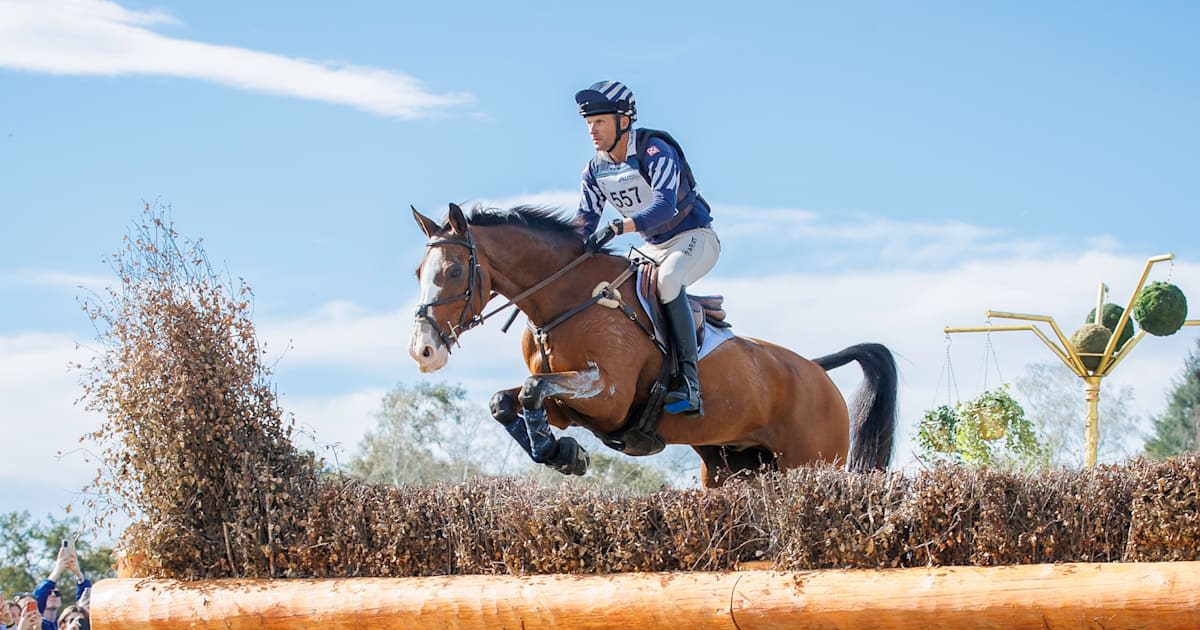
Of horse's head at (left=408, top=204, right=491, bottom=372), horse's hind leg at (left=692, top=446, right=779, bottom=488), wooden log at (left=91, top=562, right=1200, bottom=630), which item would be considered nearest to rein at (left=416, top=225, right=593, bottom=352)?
horse's head at (left=408, top=204, right=491, bottom=372)

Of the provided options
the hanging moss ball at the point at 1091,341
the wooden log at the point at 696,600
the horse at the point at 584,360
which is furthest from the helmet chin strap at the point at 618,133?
the hanging moss ball at the point at 1091,341

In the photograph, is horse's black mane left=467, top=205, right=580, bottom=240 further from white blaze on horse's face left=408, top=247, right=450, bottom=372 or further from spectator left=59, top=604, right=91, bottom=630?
spectator left=59, top=604, right=91, bottom=630

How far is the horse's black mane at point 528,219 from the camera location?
24.4 ft

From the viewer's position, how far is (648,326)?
291 inches

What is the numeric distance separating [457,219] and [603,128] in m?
0.99

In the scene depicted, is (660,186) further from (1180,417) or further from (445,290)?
(1180,417)

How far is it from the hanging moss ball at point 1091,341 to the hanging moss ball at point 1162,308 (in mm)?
339

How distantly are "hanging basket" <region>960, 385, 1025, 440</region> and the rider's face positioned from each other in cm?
428

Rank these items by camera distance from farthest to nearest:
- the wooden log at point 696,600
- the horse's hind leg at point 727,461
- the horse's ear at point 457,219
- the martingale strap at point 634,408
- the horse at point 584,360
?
the horse's hind leg at point 727,461 < the martingale strap at point 634,408 < the horse's ear at point 457,219 < the horse at point 584,360 < the wooden log at point 696,600

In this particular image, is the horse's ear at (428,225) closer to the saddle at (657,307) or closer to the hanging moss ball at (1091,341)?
the saddle at (657,307)

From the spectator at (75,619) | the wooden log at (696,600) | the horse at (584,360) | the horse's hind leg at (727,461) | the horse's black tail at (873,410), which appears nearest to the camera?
the wooden log at (696,600)

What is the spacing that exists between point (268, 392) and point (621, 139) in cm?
238

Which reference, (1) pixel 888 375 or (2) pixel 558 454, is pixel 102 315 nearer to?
(2) pixel 558 454

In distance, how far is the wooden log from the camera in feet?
16.6
